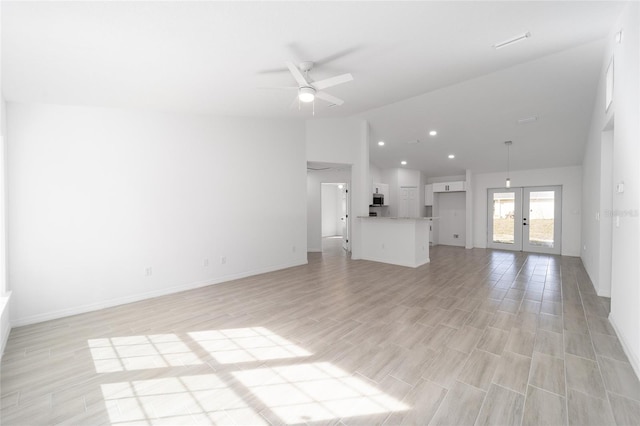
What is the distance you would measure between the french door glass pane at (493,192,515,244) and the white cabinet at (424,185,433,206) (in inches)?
80.2

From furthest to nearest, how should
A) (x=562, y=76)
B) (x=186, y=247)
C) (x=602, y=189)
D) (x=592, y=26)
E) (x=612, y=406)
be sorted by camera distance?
(x=186, y=247), (x=562, y=76), (x=602, y=189), (x=592, y=26), (x=612, y=406)

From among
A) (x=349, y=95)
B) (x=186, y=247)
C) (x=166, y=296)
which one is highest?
(x=349, y=95)

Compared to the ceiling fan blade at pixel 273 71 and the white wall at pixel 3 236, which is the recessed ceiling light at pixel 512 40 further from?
the white wall at pixel 3 236

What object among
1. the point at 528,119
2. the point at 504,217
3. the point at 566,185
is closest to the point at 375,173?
the point at 504,217

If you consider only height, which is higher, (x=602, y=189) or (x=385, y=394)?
(x=602, y=189)

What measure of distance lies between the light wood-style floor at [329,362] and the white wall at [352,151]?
3139 millimetres

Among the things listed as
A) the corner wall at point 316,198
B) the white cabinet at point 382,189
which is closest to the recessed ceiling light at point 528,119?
the corner wall at point 316,198

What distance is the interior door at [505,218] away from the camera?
864cm

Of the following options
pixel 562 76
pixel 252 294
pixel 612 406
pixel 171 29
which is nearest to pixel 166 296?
pixel 252 294

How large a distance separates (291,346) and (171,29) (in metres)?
3.24

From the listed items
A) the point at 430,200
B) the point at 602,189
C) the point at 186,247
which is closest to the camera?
the point at 602,189

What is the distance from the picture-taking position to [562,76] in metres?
4.30

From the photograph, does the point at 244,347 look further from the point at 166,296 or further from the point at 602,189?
the point at 602,189

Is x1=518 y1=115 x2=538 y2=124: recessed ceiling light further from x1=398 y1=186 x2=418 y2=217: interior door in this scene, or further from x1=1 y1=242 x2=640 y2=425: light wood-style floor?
x1=398 y1=186 x2=418 y2=217: interior door
